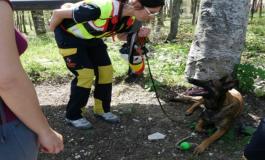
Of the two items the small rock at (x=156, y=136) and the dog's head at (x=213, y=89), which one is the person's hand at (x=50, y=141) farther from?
the dog's head at (x=213, y=89)

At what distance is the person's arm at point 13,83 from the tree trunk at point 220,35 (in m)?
3.33

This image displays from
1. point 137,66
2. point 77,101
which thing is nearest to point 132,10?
point 137,66

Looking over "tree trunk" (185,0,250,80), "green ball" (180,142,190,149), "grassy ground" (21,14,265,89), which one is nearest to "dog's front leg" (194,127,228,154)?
"green ball" (180,142,190,149)

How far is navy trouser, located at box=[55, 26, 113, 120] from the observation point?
2.79 m

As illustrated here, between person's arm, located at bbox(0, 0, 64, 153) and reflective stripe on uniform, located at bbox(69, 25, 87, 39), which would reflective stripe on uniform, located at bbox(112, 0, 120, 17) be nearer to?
reflective stripe on uniform, located at bbox(69, 25, 87, 39)

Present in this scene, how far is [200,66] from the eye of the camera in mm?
3879

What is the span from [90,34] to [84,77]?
1.94 ft

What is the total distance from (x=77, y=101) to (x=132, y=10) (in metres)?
1.48

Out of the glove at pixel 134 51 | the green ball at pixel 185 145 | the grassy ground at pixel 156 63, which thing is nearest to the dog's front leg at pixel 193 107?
the grassy ground at pixel 156 63

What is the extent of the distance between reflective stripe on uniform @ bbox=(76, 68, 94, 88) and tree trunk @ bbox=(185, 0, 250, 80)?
6.94 ft

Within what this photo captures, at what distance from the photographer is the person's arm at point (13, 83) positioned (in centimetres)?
88

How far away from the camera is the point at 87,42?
2.87 metres

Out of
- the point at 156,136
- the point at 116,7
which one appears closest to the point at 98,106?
the point at 156,136

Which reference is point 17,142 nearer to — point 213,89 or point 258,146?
point 258,146
